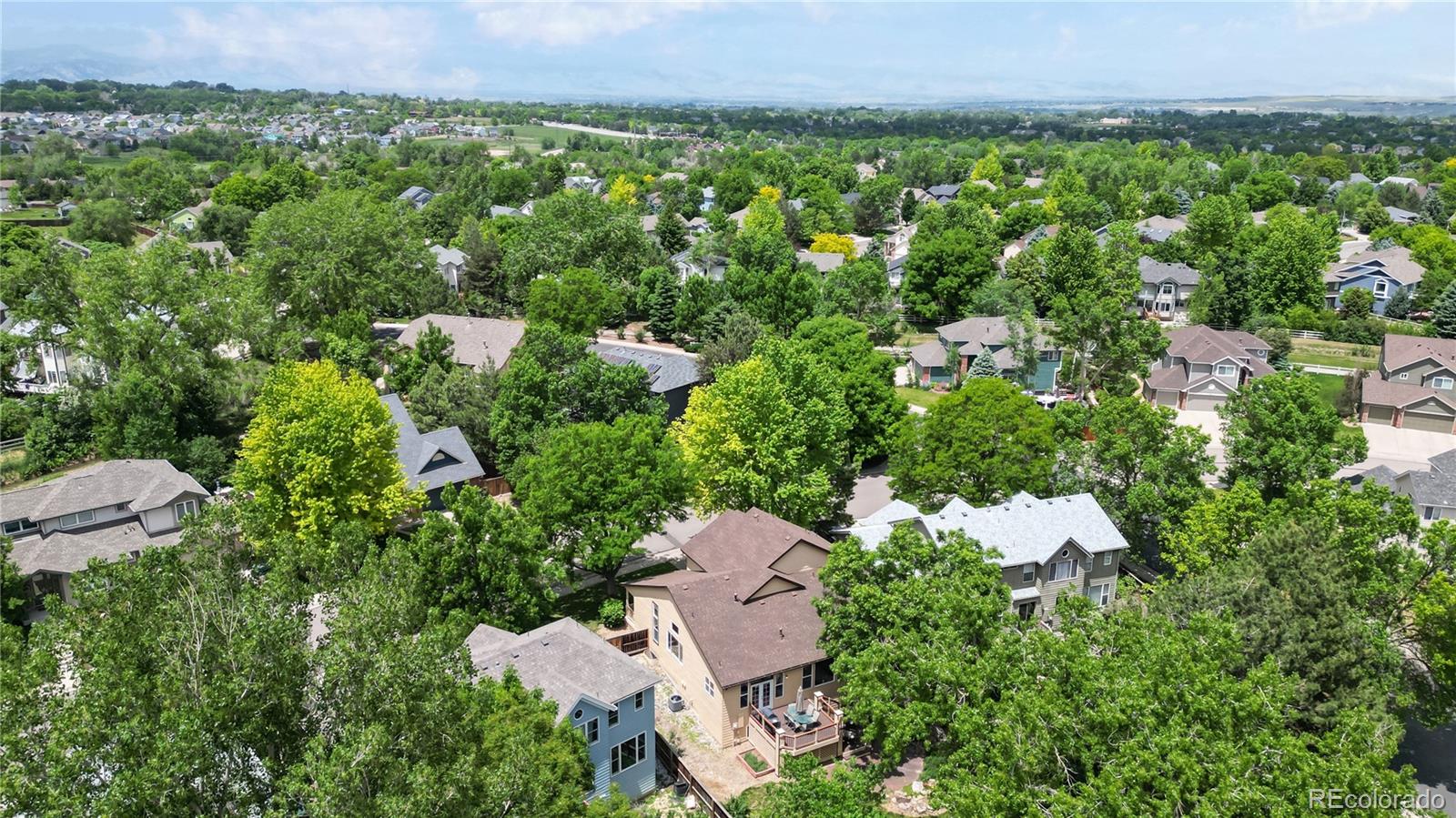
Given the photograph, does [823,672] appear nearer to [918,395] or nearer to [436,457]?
[436,457]

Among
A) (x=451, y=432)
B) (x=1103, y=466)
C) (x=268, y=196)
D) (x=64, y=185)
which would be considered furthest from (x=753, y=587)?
(x=64, y=185)

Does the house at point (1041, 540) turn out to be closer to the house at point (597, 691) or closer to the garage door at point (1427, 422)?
the house at point (597, 691)

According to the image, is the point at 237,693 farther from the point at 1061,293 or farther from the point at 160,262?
the point at 1061,293

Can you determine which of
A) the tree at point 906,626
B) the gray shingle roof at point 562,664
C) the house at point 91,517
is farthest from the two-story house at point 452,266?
the tree at point 906,626

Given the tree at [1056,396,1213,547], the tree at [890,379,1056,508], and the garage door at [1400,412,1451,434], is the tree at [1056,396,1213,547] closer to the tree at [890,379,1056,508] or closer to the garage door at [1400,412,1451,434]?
the tree at [890,379,1056,508]

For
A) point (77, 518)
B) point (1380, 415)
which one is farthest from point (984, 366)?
point (77, 518)

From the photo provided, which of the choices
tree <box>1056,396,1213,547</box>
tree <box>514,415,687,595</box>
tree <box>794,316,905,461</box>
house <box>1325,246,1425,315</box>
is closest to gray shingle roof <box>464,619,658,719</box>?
tree <box>514,415,687,595</box>
